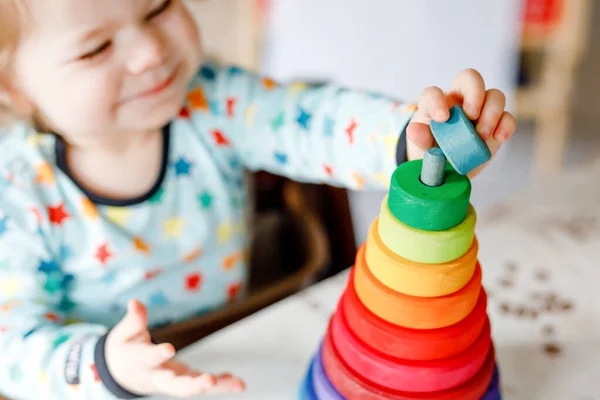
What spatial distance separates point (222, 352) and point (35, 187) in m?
0.20

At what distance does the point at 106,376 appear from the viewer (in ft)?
1.38

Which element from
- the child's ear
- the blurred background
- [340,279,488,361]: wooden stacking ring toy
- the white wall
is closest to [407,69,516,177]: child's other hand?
[340,279,488,361]: wooden stacking ring toy

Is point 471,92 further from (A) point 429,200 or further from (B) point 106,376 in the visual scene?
(B) point 106,376

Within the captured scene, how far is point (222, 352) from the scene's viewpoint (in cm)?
51

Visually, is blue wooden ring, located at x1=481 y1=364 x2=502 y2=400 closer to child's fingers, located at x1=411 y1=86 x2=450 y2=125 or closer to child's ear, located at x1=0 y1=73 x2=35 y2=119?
child's fingers, located at x1=411 y1=86 x2=450 y2=125

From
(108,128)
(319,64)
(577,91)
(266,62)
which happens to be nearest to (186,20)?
(108,128)

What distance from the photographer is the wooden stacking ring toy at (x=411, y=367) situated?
1.25 ft

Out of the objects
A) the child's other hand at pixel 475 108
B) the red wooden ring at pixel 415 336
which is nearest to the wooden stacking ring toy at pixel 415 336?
the red wooden ring at pixel 415 336

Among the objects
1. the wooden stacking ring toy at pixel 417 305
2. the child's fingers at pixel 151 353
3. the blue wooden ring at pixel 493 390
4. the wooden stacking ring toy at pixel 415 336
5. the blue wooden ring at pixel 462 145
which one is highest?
the blue wooden ring at pixel 462 145

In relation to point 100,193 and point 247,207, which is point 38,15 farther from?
point 247,207

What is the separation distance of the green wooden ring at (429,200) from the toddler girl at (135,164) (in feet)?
0.12

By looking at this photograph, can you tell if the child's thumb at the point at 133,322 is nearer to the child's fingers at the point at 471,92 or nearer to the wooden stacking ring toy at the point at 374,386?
the wooden stacking ring toy at the point at 374,386

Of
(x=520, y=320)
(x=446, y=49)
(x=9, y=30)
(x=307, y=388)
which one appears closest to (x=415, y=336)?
(x=307, y=388)

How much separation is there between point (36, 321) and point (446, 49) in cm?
103
